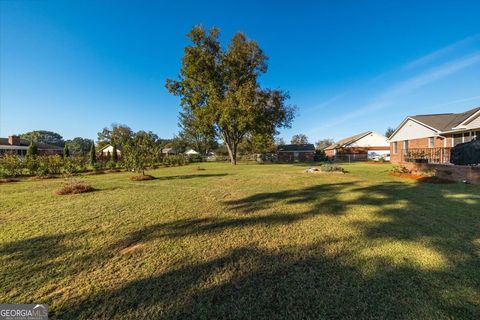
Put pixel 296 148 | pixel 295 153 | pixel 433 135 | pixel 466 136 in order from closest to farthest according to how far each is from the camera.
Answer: pixel 466 136, pixel 433 135, pixel 295 153, pixel 296 148

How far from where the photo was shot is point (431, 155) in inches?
535

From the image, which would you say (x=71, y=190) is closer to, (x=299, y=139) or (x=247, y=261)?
(x=247, y=261)

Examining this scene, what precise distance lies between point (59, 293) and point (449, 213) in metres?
7.63

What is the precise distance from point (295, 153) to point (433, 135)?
103ft

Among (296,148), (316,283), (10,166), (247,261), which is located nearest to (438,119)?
(316,283)

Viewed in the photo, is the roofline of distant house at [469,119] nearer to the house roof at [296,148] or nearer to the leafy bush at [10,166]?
the leafy bush at [10,166]

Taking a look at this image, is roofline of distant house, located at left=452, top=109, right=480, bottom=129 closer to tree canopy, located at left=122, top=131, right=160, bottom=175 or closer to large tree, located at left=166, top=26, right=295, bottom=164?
large tree, located at left=166, top=26, right=295, bottom=164

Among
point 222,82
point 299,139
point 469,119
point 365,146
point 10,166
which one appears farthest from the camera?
point 299,139

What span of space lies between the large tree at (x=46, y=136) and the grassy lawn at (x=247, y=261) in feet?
370

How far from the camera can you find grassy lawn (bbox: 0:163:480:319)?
2221 millimetres

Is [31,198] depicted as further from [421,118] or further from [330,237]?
[421,118]

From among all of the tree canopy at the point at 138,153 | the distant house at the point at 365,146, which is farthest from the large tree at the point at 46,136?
the distant house at the point at 365,146

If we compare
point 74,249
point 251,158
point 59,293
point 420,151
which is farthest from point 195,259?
point 251,158
